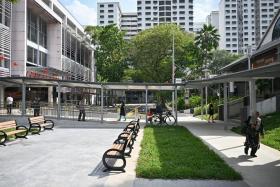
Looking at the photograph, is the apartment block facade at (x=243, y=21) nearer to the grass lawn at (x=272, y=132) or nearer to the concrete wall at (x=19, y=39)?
the concrete wall at (x=19, y=39)

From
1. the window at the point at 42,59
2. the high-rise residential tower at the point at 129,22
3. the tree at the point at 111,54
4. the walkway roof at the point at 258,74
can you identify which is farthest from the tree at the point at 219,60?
the high-rise residential tower at the point at 129,22

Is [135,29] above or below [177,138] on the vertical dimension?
above

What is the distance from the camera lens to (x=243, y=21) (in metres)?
153

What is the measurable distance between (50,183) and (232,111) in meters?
26.1

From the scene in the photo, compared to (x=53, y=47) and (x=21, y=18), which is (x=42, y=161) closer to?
(x=21, y=18)

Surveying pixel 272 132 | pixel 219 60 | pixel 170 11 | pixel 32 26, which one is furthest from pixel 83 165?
pixel 170 11

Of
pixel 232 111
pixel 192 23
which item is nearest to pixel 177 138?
pixel 232 111

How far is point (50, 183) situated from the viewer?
901 cm

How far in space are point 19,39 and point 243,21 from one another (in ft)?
403

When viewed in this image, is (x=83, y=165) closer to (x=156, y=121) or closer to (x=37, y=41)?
(x=156, y=121)

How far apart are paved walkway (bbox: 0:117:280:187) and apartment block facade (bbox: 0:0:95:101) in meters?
24.1

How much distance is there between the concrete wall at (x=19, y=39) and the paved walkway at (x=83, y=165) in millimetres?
26592

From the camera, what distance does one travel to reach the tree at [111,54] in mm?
65312

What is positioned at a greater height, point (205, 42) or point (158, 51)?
point (205, 42)
